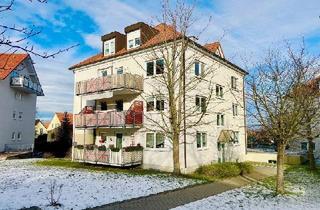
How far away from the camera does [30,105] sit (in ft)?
145

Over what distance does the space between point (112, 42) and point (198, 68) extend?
894 centimetres

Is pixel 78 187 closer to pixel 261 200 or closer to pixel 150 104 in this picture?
pixel 261 200

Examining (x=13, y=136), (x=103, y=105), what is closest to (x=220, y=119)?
(x=103, y=105)

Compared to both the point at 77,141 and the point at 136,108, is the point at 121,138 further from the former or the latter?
the point at 77,141

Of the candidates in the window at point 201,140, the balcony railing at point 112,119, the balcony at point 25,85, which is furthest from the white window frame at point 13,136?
the window at point 201,140

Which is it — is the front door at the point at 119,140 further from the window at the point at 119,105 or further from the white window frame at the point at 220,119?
the white window frame at the point at 220,119

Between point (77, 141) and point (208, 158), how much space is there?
1248 cm

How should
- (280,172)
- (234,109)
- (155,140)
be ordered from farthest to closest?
(234,109) < (155,140) < (280,172)

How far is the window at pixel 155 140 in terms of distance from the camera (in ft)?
79.0

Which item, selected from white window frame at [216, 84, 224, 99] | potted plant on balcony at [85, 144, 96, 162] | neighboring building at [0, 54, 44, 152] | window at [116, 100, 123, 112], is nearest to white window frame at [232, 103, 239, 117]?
white window frame at [216, 84, 224, 99]

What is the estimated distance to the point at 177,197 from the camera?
14.6m

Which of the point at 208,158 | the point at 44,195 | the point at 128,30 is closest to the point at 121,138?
the point at 208,158

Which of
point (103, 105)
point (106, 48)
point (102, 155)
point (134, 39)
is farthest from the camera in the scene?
point (106, 48)

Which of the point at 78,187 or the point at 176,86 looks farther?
the point at 176,86
